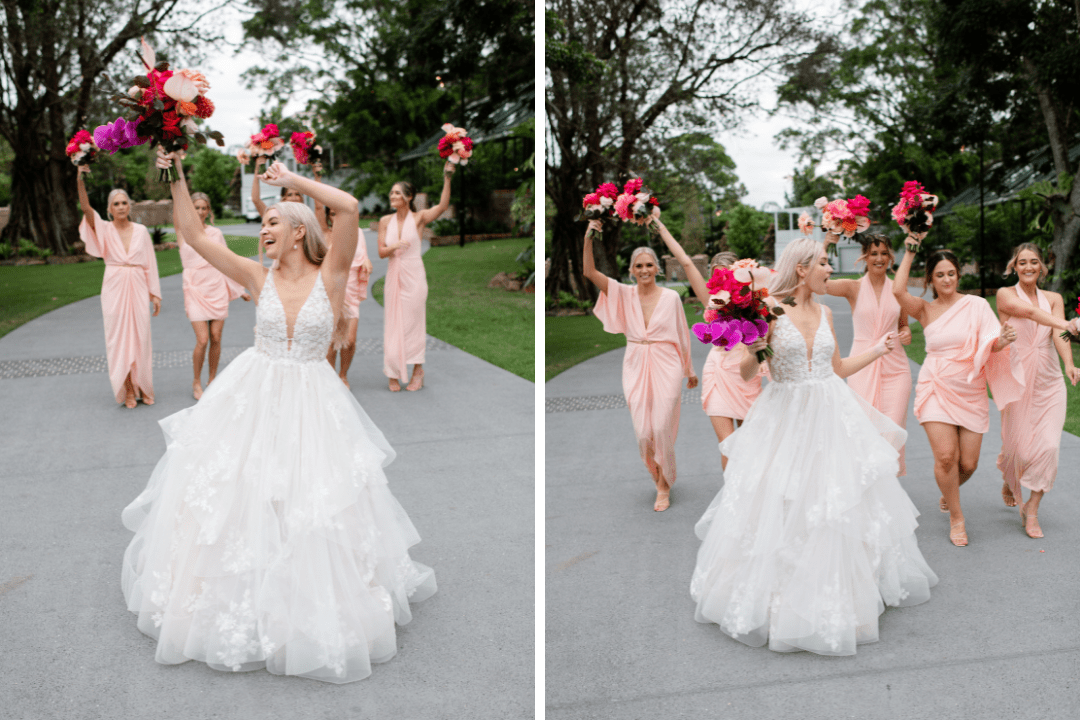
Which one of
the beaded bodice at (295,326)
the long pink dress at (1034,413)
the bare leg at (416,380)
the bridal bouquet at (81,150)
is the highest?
the bridal bouquet at (81,150)

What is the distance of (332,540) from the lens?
3414 mm

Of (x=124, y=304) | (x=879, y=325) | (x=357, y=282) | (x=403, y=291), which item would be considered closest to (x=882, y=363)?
(x=879, y=325)

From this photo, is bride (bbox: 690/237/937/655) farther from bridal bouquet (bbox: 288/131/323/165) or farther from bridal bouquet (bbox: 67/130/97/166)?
bridal bouquet (bbox: 67/130/97/166)

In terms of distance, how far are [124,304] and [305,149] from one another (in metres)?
2.20

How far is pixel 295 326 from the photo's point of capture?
3.62m

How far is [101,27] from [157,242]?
7370 millimetres

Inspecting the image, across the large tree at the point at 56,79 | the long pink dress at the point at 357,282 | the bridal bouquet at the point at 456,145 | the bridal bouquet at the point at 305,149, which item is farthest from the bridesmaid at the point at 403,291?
the large tree at the point at 56,79

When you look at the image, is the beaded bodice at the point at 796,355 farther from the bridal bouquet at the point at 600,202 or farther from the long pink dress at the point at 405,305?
the long pink dress at the point at 405,305

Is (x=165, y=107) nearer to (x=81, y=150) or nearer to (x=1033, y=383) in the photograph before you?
(x=81, y=150)

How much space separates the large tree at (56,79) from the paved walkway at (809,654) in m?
18.3

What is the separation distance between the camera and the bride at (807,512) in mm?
3699

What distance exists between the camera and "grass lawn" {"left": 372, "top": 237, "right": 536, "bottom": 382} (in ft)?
32.2

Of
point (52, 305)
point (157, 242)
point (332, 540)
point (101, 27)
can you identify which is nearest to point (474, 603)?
point (332, 540)

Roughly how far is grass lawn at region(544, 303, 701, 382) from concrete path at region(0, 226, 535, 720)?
1507 millimetres
